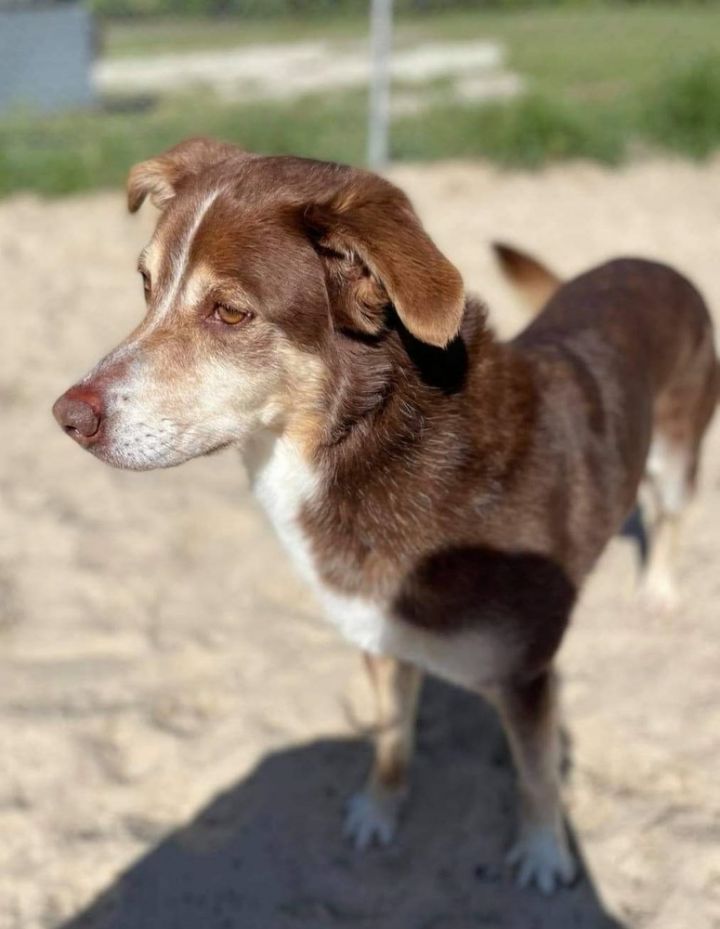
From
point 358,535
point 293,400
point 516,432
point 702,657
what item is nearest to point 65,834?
point 358,535

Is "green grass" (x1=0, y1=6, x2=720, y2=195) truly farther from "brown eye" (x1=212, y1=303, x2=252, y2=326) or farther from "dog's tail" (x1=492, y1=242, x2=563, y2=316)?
"brown eye" (x1=212, y1=303, x2=252, y2=326)

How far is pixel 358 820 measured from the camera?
10.4ft

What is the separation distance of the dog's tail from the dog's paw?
1.94 m

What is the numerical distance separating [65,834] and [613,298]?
7.67 ft

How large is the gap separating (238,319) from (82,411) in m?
0.39

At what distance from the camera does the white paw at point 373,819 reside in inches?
123

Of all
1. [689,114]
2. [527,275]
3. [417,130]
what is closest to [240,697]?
[527,275]

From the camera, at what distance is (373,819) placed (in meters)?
3.15

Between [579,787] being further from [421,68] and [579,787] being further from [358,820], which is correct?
[421,68]

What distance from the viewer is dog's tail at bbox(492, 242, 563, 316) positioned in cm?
400

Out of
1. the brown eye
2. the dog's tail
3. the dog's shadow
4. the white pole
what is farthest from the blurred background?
the brown eye

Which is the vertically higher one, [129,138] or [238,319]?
[238,319]

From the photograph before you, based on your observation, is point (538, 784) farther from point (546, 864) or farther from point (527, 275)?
point (527, 275)

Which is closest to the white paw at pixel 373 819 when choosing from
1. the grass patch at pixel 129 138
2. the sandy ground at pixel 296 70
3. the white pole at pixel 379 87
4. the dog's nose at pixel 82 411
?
the dog's nose at pixel 82 411
